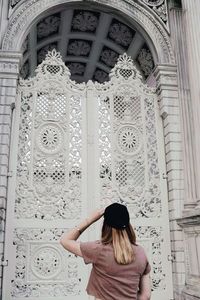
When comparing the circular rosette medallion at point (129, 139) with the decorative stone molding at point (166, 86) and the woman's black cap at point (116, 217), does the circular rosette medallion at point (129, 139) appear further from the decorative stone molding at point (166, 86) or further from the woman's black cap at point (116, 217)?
the woman's black cap at point (116, 217)

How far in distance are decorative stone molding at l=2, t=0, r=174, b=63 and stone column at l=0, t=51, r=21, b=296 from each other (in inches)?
11.5

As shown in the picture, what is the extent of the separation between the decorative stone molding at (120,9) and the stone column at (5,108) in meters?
0.29

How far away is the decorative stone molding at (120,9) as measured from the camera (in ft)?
18.4

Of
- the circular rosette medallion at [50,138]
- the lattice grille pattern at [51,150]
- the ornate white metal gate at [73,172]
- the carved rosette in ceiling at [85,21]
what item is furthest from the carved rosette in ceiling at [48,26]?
the circular rosette medallion at [50,138]

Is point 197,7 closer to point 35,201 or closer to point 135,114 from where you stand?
point 135,114

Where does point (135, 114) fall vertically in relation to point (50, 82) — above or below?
below

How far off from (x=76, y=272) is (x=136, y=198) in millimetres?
1467

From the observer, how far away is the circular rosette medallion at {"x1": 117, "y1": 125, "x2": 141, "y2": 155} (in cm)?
546

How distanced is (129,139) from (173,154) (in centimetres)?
77

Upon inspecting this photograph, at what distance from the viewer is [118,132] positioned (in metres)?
5.52

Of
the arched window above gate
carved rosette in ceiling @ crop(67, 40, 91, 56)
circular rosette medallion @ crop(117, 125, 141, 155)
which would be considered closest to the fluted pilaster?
the arched window above gate

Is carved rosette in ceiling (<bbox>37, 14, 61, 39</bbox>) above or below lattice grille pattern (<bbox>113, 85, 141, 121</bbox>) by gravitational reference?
above

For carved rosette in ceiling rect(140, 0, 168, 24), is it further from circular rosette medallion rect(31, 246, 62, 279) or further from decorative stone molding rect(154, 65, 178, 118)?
circular rosette medallion rect(31, 246, 62, 279)

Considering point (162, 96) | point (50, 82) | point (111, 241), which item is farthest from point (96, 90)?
point (111, 241)
